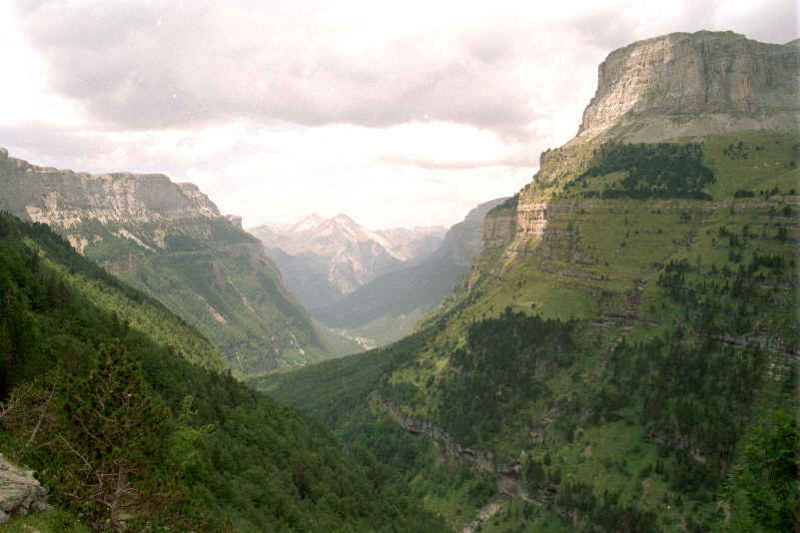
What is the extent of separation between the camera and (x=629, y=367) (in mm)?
130000

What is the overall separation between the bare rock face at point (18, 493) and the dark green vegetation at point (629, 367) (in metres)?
52.8

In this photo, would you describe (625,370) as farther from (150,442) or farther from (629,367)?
(150,442)

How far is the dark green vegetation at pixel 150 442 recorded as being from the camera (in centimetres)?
2878

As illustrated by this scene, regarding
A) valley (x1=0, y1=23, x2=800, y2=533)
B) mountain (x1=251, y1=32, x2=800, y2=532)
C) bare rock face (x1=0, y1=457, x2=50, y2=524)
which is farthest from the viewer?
mountain (x1=251, y1=32, x2=800, y2=532)

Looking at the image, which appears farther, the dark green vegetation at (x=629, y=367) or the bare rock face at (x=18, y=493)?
the dark green vegetation at (x=629, y=367)

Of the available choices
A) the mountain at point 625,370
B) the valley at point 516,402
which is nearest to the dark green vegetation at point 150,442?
the valley at point 516,402

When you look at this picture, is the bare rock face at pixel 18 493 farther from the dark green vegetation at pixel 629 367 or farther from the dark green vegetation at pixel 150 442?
the dark green vegetation at pixel 629 367

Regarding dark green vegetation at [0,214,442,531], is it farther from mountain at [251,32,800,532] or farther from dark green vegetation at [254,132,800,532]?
dark green vegetation at [254,132,800,532]

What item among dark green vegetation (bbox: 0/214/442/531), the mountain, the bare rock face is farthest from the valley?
the mountain

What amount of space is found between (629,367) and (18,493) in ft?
434

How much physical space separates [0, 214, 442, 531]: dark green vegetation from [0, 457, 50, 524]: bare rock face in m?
0.67

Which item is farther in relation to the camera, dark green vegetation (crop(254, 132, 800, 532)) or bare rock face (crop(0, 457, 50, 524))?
dark green vegetation (crop(254, 132, 800, 532))

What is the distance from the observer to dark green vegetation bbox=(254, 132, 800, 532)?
101m

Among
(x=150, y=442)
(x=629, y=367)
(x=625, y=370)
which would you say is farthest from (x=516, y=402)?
(x=150, y=442)
